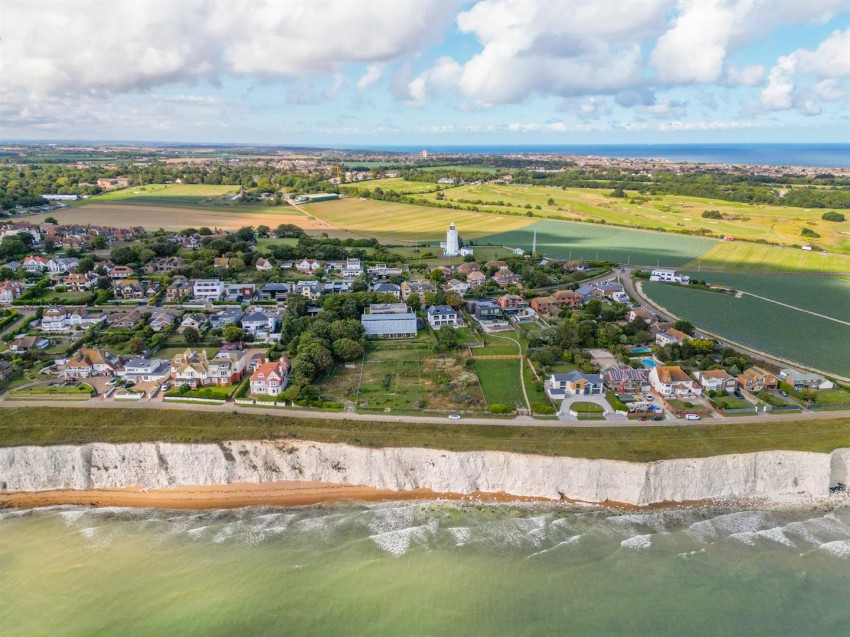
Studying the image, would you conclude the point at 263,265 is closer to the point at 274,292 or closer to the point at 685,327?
the point at 274,292

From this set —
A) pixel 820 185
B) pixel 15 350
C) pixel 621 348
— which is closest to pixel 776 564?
pixel 621 348

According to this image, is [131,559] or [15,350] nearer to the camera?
[131,559]

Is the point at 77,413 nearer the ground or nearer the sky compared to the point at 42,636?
nearer the sky

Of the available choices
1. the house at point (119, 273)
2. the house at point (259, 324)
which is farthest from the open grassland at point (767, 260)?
the house at point (119, 273)

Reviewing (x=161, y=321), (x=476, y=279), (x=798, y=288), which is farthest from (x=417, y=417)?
(x=798, y=288)

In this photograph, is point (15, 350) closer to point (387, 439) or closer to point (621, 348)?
point (387, 439)

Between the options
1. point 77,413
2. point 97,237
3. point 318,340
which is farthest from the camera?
point 97,237

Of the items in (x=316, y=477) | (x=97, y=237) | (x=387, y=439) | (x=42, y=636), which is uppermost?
(x=97, y=237)
